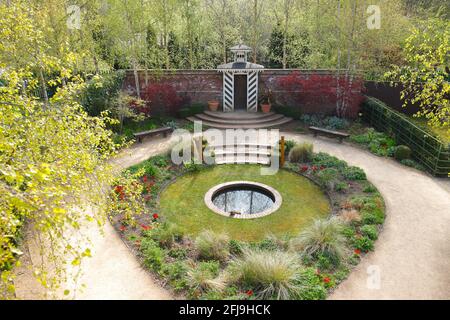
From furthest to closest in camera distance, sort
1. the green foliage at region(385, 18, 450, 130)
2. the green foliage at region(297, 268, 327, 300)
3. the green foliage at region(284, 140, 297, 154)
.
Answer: the green foliage at region(284, 140, 297, 154) < the green foliage at region(385, 18, 450, 130) < the green foliage at region(297, 268, 327, 300)

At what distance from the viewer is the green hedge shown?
1240cm

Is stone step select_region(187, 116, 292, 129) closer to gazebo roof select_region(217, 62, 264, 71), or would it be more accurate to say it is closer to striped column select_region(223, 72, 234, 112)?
striped column select_region(223, 72, 234, 112)

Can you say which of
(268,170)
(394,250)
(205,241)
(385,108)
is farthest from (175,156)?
(385,108)

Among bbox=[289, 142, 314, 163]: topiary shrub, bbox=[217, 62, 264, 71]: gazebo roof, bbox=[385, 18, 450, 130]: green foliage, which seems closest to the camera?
bbox=[385, 18, 450, 130]: green foliage

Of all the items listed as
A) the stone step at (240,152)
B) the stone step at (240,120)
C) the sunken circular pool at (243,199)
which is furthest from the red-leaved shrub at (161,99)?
the sunken circular pool at (243,199)

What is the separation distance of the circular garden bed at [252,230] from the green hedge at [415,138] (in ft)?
10.1

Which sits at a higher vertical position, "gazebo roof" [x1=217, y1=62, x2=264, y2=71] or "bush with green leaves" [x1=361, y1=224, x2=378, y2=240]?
"gazebo roof" [x1=217, y1=62, x2=264, y2=71]

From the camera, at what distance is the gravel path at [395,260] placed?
7203 millimetres

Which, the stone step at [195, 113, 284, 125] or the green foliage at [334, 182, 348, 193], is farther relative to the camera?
the stone step at [195, 113, 284, 125]

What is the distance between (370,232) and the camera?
8.99 meters

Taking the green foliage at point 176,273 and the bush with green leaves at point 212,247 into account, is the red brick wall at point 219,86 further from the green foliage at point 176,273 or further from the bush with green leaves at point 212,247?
the green foliage at point 176,273

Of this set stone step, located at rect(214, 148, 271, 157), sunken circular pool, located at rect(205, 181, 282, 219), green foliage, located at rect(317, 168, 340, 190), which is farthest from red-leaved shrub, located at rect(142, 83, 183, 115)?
green foliage, located at rect(317, 168, 340, 190)

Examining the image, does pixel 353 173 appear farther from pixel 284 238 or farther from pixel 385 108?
pixel 385 108

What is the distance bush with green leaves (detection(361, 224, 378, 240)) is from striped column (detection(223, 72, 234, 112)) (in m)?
12.2
